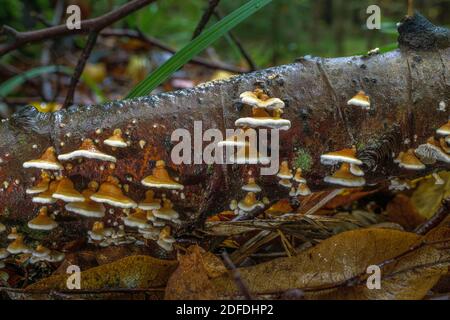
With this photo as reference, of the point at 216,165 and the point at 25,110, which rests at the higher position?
the point at 25,110

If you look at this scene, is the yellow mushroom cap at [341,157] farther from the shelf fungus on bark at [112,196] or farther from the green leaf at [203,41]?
the green leaf at [203,41]

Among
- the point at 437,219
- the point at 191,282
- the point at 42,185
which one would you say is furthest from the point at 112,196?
the point at 437,219

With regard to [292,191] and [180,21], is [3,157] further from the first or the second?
[180,21]

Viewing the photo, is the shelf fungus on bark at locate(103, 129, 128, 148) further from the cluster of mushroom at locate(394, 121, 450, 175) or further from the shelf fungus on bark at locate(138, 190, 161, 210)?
the cluster of mushroom at locate(394, 121, 450, 175)

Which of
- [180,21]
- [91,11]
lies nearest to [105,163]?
[180,21]

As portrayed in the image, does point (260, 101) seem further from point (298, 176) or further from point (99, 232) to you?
point (99, 232)

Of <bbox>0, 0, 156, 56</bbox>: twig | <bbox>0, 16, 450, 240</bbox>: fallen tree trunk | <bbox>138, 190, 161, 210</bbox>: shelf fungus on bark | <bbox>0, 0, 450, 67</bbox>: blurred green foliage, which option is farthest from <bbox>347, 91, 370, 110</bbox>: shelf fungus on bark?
<bbox>0, 0, 450, 67</bbox>: blurred green foliage
